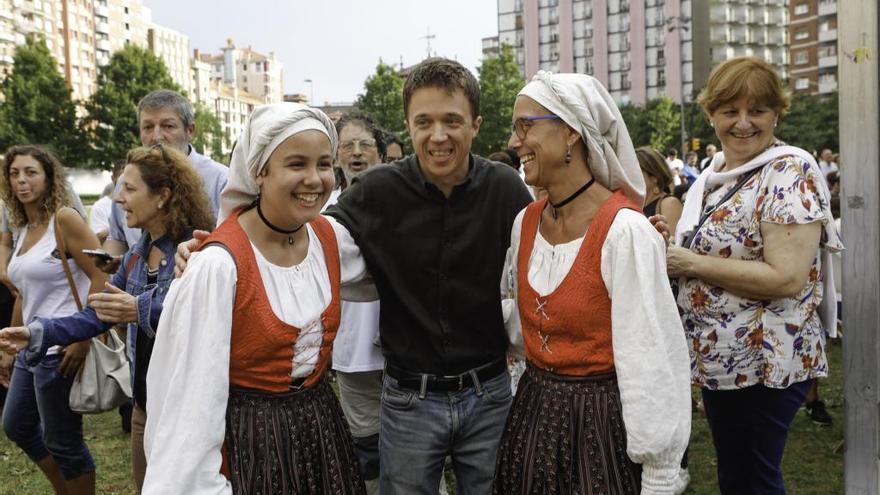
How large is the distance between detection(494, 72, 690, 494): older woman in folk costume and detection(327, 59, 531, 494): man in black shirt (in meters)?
0.33

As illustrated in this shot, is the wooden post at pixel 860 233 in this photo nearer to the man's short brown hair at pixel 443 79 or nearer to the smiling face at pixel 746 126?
the smiling face at pixel 746 126

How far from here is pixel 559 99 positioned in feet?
7.87

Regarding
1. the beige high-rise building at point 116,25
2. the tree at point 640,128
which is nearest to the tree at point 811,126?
the tree at point 640,128

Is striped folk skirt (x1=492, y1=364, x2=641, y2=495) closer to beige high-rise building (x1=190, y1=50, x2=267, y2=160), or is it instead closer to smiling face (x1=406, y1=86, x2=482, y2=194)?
smiling face (x1=406, y1=86, x2=482, y2=194)

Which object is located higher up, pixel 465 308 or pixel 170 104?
pixel 170 104

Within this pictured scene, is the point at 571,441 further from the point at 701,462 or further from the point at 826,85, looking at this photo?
the point at 826,85

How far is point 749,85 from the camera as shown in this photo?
121 inches

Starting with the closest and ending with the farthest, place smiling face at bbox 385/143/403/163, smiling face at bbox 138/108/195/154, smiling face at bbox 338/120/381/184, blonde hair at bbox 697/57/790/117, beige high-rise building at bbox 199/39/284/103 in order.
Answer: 1. blonde hair at bbox 697/57/790/117
2. smiling face at bbox 138/108/195/154
3. smiling face at bbox 338/120/381/184
4. smiling face at bbox 385/143/403/163
5. beige high-rise building at bbox 199/39/284/103

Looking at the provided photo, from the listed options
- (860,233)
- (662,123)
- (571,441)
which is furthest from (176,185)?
(662,123)

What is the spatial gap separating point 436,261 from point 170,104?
2854 millimetres

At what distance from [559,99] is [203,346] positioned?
1.31 metres

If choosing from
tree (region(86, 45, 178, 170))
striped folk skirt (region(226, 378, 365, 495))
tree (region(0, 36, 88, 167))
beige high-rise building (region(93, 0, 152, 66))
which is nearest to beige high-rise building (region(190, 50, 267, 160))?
beige high-rise building (region(93, 0, 152, 66))

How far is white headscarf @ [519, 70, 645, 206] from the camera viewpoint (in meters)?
2.39

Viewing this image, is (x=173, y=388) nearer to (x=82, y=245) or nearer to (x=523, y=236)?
(x=523, y=236)
